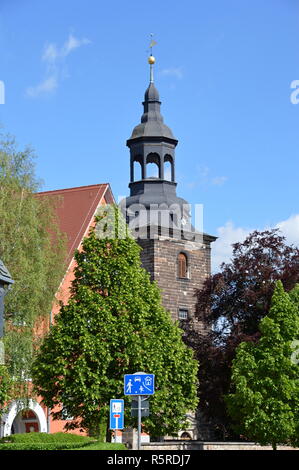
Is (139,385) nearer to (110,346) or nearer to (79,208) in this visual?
(110,346)

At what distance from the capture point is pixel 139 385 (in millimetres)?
24422

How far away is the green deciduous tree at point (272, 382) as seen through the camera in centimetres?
3816

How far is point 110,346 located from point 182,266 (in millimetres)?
27110

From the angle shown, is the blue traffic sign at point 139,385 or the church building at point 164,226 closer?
the blue traffic sign at point 139,385

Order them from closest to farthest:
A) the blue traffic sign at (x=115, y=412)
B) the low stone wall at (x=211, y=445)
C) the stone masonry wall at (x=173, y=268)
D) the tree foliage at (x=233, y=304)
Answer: the blue traffic sign at (x=115, y=412), the low stone wall at (x=211, y=445), the tree foliage at (x=233, y=304), the stone masonry wall at (x=173, y=268)

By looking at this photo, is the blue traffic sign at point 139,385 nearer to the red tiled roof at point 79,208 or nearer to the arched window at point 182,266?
the red tiled roof at point 79,208

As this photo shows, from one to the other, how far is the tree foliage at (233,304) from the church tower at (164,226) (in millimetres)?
9128

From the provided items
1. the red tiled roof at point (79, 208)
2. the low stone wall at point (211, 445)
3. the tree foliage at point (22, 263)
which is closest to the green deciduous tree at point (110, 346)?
the tree foliage at point (22, 263)

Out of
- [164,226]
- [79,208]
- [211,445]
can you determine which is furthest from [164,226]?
[211,445]

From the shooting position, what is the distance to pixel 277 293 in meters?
40.8

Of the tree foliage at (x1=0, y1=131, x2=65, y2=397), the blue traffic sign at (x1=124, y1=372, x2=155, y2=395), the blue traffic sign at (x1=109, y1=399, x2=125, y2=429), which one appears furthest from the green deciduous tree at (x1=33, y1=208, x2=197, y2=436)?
the blue traffic sign at (x1=124, y1=372, x2=155, y2=395)

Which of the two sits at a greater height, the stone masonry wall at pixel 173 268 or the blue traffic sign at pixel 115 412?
the stone masonry wall at pixel 173 268
